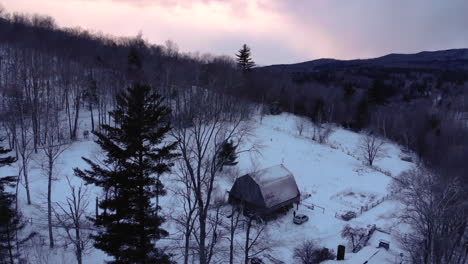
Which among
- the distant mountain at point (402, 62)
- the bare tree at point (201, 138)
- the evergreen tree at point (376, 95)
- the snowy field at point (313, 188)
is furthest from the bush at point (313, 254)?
the distant mountain at point (402, 62)

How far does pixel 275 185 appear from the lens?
83.5 feet

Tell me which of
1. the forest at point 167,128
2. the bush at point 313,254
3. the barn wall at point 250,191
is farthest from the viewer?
the barn wall at point 250,191

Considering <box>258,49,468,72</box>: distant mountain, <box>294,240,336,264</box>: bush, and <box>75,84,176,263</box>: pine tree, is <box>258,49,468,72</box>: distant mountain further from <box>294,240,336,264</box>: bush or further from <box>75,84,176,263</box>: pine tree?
<box>75,84,176,263</box>: pine tree

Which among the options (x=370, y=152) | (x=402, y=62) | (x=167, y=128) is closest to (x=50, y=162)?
(x=167, y=128)

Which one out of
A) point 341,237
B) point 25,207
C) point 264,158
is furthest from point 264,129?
point 25,207

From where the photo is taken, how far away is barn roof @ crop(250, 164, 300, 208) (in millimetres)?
24383

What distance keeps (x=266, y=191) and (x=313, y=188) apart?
8.96m

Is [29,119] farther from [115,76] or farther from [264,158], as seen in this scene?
[264,158]

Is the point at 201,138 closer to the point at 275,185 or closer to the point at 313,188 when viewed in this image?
the point at 275,185

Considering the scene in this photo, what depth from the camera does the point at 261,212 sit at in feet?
76.6

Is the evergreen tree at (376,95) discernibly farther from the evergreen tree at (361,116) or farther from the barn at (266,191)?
the barn at (266,191)

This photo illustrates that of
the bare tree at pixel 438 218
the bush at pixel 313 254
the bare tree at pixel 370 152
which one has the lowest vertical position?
the bush at pixel 313 254

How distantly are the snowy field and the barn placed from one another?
1256 mm

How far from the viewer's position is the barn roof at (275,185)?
960 inches
